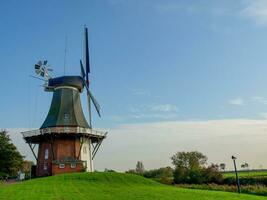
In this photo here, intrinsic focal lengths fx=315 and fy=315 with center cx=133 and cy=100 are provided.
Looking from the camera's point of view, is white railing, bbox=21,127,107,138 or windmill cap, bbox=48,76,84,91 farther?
windmill cap, bbox=48,76,84,91

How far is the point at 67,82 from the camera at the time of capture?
36688mm

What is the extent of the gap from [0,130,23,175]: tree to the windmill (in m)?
6.48

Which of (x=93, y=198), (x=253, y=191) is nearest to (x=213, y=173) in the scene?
(x=253, y=191)

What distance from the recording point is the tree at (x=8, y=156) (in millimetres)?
39688

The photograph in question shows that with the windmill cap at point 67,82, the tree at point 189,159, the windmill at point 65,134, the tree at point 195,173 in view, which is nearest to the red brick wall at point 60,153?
the windmill at point 65,134

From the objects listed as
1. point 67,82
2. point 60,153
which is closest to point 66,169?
point 60,153

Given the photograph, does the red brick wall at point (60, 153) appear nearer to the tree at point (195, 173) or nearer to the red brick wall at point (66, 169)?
the red brick wall at point (66, 169)

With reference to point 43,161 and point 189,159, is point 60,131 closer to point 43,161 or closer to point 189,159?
point 43,161

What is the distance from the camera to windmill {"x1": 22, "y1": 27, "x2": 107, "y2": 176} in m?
32.8

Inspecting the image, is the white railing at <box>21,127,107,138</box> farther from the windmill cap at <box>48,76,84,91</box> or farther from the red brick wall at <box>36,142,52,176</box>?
the windmill cap at <box>48,76,84,91</box>

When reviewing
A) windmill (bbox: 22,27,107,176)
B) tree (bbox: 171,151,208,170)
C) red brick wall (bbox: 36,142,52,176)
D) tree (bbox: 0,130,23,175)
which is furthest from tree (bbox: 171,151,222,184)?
tree (bbox: 0,130,23,175)

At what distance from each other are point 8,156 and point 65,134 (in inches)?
469

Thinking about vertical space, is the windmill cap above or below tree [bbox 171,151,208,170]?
above

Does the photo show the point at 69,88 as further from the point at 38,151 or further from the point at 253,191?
the point at 253,191
